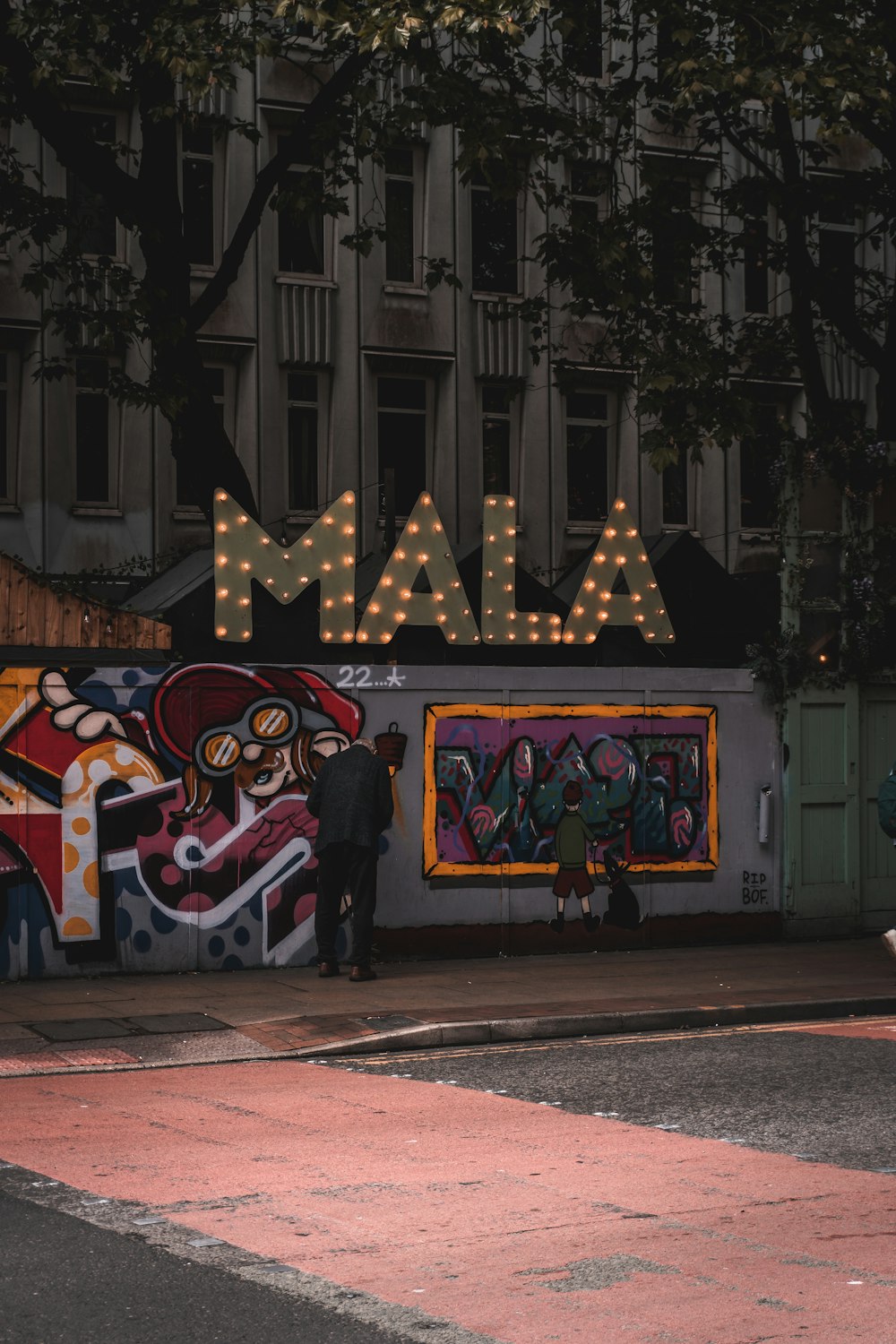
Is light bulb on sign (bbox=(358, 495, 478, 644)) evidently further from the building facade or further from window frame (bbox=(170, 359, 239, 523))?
window frame (bbox=(170, 359, 239, 523))

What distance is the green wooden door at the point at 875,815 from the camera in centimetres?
1688

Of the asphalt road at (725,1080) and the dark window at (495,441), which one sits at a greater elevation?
the dark window at (495,441)

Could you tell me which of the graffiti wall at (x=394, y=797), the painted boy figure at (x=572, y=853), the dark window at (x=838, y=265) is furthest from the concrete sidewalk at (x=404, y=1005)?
the dark window at (x=838, y=265)

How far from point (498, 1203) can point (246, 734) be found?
7768mm

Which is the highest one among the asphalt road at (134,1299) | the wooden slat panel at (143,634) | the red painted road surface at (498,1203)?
the wooden slat panel at (143,634)

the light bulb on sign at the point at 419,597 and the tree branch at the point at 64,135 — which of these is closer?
the light bulb on sign at the point at 419,597

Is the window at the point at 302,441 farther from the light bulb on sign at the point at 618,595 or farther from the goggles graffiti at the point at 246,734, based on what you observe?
the goggles graffiti at the point at 246,734

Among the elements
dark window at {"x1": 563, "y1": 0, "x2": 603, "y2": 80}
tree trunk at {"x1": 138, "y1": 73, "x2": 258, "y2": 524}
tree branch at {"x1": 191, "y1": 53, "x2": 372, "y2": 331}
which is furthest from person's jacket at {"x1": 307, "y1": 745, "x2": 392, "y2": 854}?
dark window at {"x1": 563, "y1": 0, "x2": 603, "y2": 80}

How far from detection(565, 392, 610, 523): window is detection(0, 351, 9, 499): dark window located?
888 cm

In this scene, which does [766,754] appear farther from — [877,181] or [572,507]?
[572,507]

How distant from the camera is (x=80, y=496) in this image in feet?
86.1

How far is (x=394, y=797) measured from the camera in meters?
14.7

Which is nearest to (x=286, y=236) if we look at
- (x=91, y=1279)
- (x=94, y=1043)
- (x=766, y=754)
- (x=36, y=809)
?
(x=766, y=754)

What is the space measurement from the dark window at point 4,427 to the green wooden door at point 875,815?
13892mm
